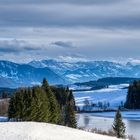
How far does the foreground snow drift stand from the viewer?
51.7 m

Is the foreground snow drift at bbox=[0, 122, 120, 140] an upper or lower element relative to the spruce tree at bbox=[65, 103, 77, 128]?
lower

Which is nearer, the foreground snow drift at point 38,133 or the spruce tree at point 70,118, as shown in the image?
the foreground snow drift at point 38,133

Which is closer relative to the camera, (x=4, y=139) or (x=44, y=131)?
(x=4, y=139)

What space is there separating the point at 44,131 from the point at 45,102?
4952 cm

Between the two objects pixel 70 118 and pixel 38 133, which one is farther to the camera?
pixel 70 118

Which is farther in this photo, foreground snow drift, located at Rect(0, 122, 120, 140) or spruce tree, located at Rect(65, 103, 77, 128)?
spruce tree, located at Rect(65, 103, 77, 128)

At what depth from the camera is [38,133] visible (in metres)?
53.4

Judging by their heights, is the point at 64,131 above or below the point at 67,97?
below

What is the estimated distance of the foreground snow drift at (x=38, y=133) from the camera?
169 ft

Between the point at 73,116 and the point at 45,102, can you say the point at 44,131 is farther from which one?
the point at 73,116

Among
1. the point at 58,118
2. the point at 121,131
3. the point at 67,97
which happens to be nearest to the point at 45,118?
the point at 58,118

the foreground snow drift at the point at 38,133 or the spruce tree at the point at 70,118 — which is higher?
the spruce tree at the point at 70,118

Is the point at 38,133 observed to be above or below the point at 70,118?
below

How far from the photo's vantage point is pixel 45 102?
105 m
